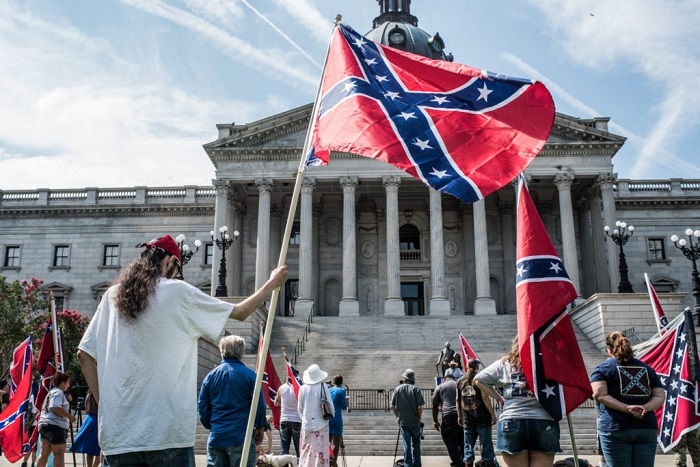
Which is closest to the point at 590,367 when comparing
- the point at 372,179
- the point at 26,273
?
the point at 372,179

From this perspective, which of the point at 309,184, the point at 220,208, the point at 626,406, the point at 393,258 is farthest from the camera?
the point at 220,208

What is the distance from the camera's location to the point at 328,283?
49.4 metres

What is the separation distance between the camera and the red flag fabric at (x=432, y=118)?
705 cm

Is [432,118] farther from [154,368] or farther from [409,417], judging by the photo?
[409,417]

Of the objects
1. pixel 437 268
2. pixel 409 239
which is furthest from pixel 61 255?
pixel 437 268

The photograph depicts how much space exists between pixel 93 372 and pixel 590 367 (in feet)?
90.8

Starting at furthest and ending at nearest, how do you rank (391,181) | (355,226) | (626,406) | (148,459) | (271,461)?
(355,226), (391,181), (271,461), (626,406), (148,459)

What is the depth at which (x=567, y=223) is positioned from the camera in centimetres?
4347

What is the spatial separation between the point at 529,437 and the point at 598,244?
134ft

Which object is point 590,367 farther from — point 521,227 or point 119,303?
point 119,303

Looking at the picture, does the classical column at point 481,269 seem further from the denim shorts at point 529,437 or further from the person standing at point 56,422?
the denim shorts at point 529,437

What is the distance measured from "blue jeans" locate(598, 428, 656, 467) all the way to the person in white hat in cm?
524

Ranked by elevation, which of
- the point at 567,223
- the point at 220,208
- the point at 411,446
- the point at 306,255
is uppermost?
the point at 220,208

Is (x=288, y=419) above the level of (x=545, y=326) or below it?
below
